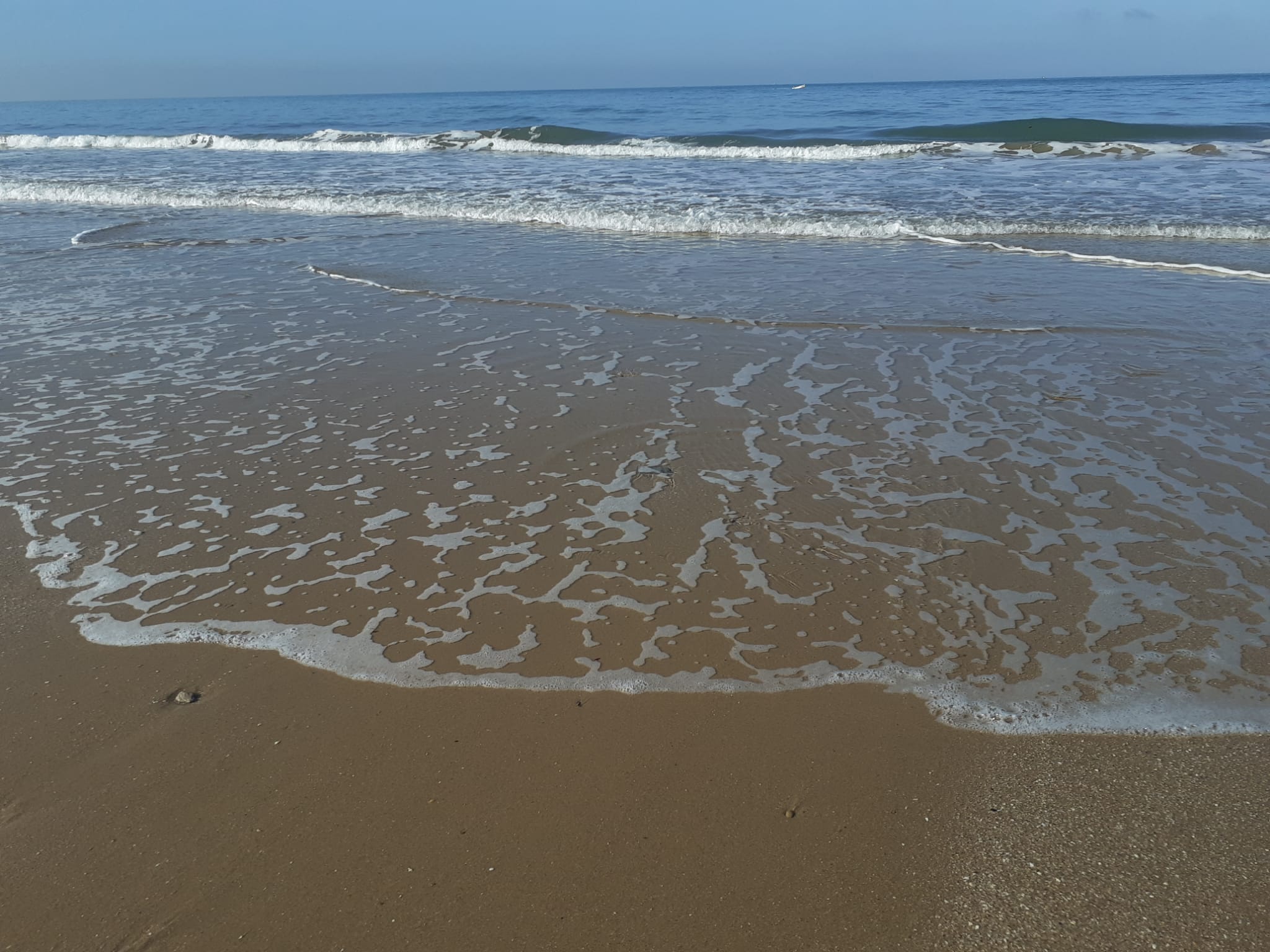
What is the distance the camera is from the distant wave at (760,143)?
22.5 m

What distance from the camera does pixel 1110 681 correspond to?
308 cm

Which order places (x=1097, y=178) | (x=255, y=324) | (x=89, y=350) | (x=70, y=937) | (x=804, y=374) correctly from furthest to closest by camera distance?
(x=1097, y=178) → (x=255, y=324) → (x=89, y=350) → (x=804, y=374) → (x=70, y=937)

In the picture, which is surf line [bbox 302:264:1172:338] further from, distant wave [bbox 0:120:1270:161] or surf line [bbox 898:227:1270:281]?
distant wave [bbox 0:120:1270:161]

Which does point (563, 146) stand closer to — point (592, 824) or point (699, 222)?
point (699, 222)

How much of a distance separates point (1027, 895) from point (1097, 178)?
17.3m

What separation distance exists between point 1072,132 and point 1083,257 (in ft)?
62.0

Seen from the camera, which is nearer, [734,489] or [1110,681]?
[1110,681]

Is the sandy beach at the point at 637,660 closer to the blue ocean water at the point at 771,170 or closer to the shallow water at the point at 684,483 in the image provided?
the shallow water at the point at 684,483

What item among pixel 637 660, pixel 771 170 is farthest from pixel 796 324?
pixel 771 170

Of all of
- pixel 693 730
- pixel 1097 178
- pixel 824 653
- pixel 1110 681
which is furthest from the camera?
pixel 1097 178

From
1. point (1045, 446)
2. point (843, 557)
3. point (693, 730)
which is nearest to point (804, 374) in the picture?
point (1045, 446)

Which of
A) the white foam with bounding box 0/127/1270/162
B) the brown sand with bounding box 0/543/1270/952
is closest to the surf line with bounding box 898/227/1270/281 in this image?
the brown sand with bounding box 0/543/1270/952

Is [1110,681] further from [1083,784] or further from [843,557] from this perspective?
[843,557]

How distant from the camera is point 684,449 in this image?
5.17 meters
